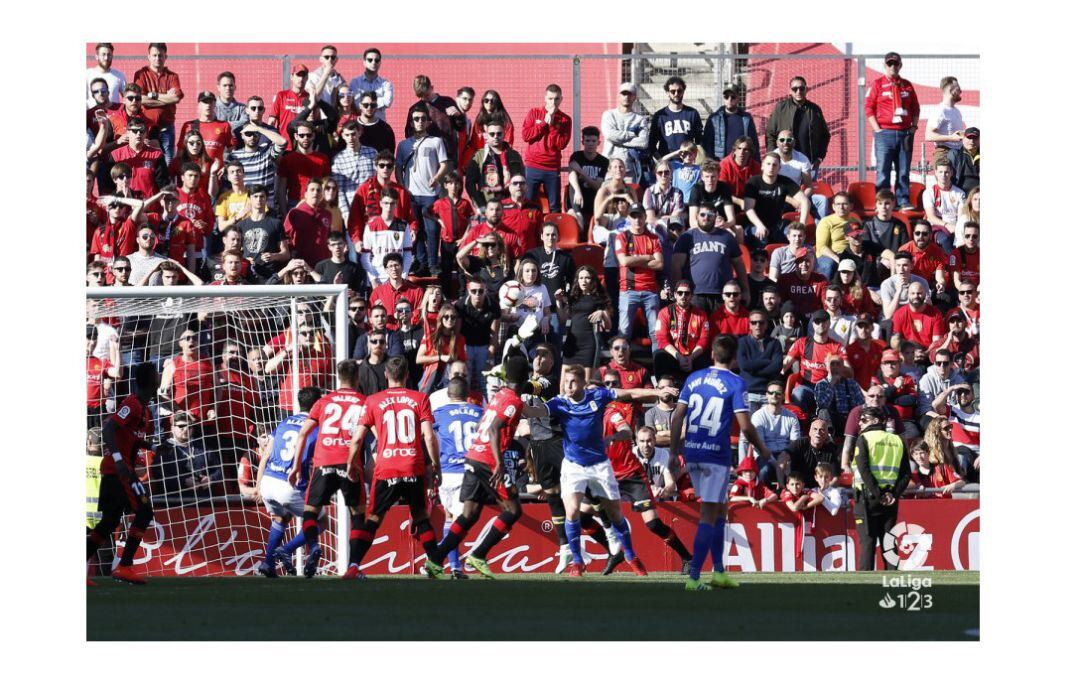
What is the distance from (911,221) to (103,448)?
1025cm

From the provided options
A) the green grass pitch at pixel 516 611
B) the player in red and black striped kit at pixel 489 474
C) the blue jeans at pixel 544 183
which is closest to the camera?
the green grass pitch at pixel 516 611

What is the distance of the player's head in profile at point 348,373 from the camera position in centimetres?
1384

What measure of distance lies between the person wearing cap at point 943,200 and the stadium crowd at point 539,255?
0.11ft

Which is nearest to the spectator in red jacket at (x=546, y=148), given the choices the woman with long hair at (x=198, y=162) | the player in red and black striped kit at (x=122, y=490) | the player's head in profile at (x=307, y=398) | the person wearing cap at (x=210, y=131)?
the person wearing cap at (x=210, y=131)

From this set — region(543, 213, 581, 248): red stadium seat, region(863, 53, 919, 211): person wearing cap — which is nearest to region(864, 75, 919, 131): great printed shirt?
region(863, 53, 919, 211): person wearing cap

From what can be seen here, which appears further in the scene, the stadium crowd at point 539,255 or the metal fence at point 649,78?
the metal fence at point 649,78

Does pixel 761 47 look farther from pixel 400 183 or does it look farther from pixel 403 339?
pixel 403 339

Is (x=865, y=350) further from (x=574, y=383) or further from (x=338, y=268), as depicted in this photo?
(x=338, y=268)

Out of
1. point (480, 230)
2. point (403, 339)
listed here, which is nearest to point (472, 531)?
point (403, 339)

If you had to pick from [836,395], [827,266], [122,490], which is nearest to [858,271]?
[827,266]

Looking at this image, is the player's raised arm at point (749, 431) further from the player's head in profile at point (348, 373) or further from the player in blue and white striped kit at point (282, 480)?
the player in blue and white striped kit at point (282, 480)

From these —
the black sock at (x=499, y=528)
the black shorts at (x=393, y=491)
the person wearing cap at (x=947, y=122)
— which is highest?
the person wearing cap at (x=947, y=122)

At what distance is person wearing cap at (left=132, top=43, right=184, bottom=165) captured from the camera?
1909cm

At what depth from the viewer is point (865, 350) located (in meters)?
→ 17.6
